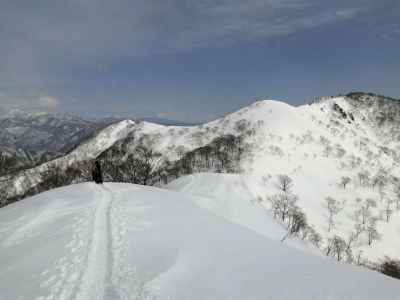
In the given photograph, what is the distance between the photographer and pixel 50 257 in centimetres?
1274

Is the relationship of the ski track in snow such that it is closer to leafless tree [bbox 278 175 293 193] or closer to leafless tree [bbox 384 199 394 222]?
leafless tree [bbox 278 175 293 193]

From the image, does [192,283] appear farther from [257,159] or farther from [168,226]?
[257,159]

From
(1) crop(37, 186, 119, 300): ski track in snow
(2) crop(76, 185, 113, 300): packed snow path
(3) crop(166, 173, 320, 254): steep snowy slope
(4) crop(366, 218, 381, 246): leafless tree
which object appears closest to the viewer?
(1) crop(37, 186, 119, 300): ski track in snow

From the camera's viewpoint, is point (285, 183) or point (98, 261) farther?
point (285, 183)

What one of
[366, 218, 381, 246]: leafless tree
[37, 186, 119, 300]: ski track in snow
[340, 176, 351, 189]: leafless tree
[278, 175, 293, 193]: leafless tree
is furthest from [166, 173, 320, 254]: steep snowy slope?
[340, 176, 351, 189]: leafless tree

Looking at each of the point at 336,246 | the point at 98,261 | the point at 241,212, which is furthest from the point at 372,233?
the point at 98,261

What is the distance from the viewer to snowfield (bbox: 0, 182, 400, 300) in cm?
976

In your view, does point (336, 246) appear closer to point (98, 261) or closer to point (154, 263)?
point (154, 263)

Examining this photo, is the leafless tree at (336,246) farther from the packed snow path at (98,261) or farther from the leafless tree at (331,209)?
the packed snow path at (98,261)

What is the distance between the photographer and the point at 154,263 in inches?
471

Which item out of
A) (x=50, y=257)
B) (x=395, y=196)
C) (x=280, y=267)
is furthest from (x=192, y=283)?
(x=395, y=196)

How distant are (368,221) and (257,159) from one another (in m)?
60.1

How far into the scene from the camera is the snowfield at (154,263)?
32.0 ft

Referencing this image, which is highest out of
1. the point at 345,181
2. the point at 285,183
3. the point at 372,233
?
the point at 285,183
